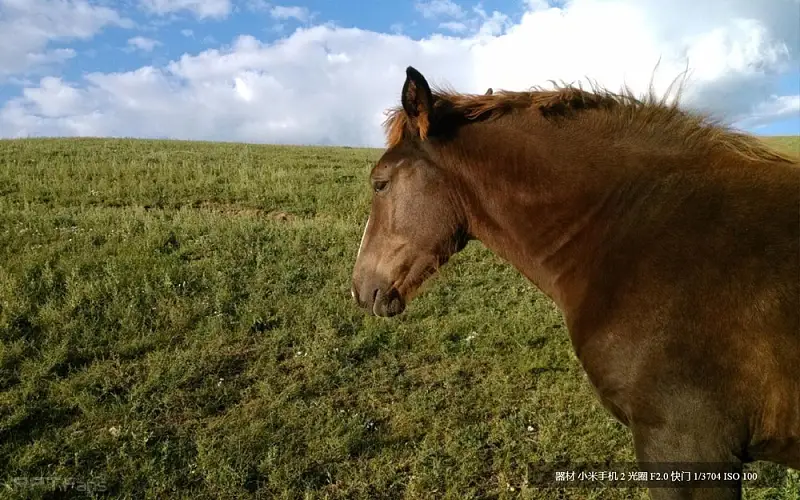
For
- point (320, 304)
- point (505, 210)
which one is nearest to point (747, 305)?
point (505, 210)

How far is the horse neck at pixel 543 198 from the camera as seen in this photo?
2.91 metres

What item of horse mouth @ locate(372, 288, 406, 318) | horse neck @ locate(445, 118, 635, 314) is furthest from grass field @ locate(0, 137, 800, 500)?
horse neck @ locate(445, 118, 635, 314)

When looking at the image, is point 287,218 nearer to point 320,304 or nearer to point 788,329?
point 320,304

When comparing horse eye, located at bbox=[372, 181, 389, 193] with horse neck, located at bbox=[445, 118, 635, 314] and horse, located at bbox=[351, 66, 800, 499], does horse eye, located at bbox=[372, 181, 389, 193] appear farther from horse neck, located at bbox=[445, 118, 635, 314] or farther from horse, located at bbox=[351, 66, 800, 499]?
horse neck, located at bbox=[445, 118, 635, 314]

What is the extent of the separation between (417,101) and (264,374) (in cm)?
364

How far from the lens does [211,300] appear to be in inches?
273

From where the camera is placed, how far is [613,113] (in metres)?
3.03

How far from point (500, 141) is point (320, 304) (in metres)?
4.38

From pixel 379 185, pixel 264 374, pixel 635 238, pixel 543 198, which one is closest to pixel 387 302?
pixel 379 185

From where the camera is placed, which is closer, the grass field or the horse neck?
the horse neck

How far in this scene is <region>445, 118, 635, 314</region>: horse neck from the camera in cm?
291

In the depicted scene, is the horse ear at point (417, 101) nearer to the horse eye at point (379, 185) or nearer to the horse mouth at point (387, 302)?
the horse eye at point (379, 185)

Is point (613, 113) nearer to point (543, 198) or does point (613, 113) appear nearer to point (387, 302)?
point (543, 198)

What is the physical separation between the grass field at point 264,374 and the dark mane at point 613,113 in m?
2.64
